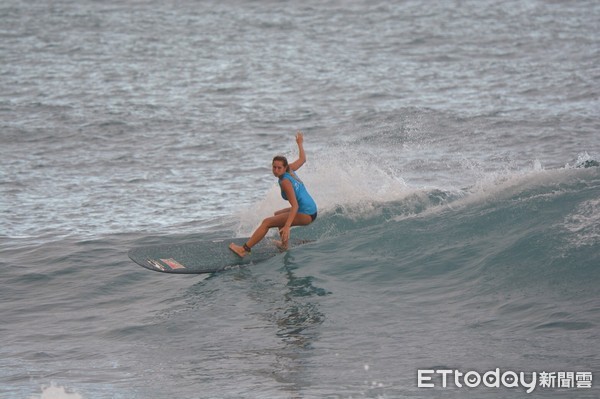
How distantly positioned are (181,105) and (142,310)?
597 inches

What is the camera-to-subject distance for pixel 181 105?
2730cm

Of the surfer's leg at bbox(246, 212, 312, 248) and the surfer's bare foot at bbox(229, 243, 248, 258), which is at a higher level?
the surfer's leg at bbox(246, 212, 312, 248)

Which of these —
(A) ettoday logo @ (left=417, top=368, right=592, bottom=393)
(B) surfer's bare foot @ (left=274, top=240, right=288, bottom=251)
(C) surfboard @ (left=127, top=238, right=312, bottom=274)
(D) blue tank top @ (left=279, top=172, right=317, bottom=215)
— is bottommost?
(A) ettoday logo @ (left=417, top=368, right=592, bottom=393)

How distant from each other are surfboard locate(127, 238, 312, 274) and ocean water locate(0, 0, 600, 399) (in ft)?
0.71

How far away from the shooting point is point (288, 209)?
13.4 meters

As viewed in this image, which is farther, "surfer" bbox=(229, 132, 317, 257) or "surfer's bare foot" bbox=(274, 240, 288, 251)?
"surfer's bare foot" bbox=(274, 240, 288, 251)

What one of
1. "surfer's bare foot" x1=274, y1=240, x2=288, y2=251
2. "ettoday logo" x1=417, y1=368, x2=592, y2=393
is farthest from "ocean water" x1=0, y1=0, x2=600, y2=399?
"surfer's bare foot" x1=274, y1=240, x2=288, y2=251

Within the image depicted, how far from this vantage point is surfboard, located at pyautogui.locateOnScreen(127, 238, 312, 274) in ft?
43.2

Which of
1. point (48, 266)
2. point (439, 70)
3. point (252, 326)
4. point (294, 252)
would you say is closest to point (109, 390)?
point (252, 326)

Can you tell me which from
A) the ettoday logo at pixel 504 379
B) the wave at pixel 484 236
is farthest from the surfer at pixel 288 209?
the ettoday logo at pixel 504 379

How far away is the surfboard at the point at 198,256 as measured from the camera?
518 inches

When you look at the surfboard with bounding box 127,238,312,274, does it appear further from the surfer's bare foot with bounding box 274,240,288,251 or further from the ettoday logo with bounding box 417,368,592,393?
the ettoday logo with bounding box 417,368,592,393

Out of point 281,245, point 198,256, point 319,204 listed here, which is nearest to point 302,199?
point 281,245

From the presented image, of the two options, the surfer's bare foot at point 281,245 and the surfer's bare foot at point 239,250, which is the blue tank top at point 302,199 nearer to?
the surfer's bare foot at point 281,245
